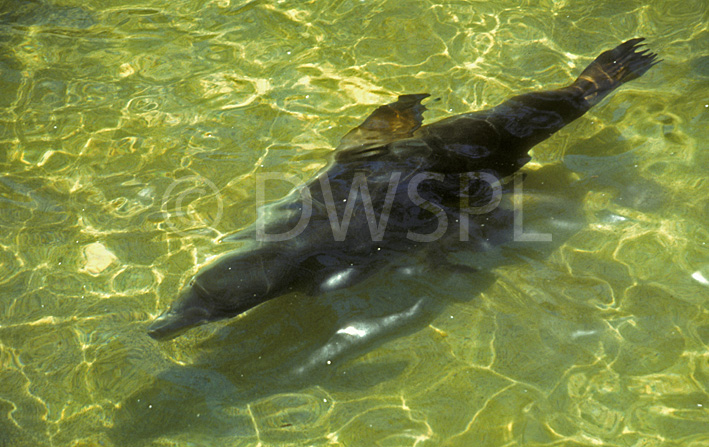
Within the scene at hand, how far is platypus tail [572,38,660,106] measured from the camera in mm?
5969

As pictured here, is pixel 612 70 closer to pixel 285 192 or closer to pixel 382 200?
pixel 382 200

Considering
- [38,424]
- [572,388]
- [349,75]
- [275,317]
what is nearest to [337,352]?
[275,317]

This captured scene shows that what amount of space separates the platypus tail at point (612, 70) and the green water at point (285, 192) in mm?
309

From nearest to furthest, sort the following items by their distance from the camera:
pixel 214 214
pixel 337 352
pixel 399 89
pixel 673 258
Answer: pixel 337 352 → pixel 673 258 → pixel 214 214 → pixel 399 89

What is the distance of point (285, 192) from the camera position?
18.9ft

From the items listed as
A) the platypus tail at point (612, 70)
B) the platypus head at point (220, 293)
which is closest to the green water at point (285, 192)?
the platypus tail at point (612, 70)

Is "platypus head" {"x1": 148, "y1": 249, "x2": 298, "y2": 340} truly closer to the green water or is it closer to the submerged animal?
the submerged animal

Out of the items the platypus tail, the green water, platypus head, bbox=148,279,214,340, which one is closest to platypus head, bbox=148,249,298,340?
platypus head, bbox=148,279,214,340

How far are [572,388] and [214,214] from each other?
3443 millimetres

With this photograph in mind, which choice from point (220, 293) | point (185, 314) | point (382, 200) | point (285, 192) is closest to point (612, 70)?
point (382, 200)

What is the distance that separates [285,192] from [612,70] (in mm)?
3513

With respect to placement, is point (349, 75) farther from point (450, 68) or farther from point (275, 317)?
point (275, 317)

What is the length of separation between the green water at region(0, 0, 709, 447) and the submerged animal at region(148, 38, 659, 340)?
32 cm

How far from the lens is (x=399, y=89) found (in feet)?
21.9
